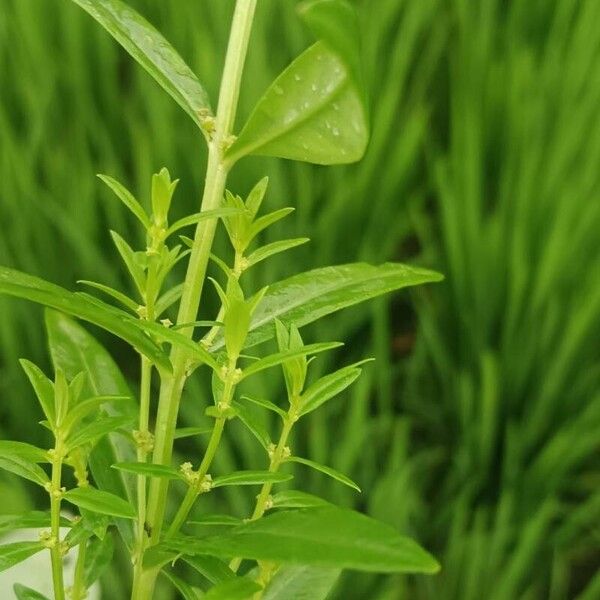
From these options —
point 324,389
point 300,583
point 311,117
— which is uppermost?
point 311,117

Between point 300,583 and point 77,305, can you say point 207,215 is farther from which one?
point 300,583

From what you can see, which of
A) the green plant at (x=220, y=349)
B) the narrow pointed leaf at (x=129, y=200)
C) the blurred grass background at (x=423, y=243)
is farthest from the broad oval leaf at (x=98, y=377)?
the blurred grass background at (x=423, y=243)

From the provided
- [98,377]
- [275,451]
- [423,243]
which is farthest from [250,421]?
[423,243]

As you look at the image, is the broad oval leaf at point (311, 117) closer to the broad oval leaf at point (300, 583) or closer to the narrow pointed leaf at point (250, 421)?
the narrow pointed leaf at point (250, 421)

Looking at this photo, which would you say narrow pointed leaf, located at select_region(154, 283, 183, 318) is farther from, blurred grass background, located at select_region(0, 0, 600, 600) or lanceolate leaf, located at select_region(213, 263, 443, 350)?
blurred grass background, located at select_region(0, 0, 600, 600)

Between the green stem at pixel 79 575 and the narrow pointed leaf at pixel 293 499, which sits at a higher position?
the narrow pointed leaf at pixel 293 499

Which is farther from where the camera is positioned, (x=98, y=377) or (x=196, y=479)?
(x=98, y=377)

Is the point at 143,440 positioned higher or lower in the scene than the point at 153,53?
lower
